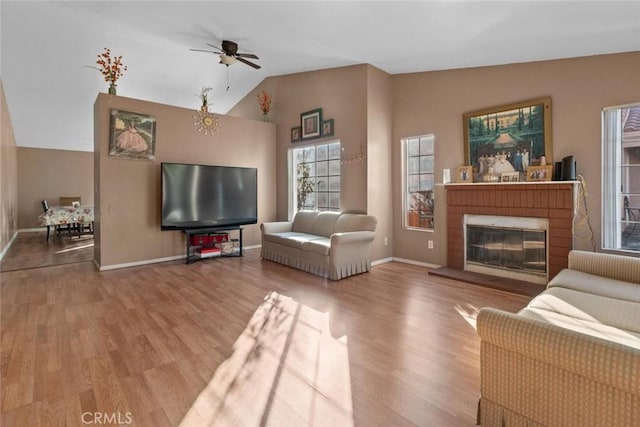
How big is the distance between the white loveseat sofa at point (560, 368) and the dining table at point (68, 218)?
892 centimetres

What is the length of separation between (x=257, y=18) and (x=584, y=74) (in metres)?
3.71

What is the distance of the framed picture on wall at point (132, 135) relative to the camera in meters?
4.58

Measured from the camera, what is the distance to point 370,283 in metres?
3.92

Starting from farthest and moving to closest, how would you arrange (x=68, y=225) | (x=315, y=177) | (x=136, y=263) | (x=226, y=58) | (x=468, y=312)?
(x=68, y=225) < (x=315, y=177) < (x=136, y=263) < (x=226, y=58) < (x=468, y=312)

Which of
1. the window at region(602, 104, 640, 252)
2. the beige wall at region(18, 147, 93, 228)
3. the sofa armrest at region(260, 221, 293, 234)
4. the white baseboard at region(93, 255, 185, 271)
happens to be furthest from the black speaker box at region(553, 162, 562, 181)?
the beige wall at region(18, 147, 93, 228)

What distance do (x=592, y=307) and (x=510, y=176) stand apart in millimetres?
2367

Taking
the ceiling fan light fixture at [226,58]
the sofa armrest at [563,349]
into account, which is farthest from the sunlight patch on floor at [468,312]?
the ceiling fan light fixture at [226,58]

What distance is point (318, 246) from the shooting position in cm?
419

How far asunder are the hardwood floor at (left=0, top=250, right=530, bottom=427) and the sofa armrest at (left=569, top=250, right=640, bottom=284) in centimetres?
74

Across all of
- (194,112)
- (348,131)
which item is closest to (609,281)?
(348,131)

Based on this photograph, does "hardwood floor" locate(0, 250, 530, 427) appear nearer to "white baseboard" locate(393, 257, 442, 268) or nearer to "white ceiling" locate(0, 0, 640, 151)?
"white baseboard" locate(393, 257, 442, 268)

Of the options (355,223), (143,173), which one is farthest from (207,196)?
(355,223)

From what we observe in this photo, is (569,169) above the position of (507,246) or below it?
above

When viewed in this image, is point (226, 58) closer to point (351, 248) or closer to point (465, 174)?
point (351, 248)
